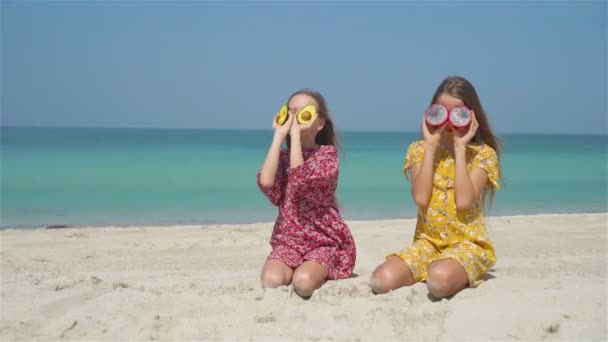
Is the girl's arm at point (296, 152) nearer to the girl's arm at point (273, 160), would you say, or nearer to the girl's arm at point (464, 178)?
the girl's arm at point (273, 160)

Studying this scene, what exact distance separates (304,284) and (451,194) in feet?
3.89

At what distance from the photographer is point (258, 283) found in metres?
4.55

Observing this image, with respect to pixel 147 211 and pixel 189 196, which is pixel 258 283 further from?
pixel 189 196

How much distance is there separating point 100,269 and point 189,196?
871 centimetres

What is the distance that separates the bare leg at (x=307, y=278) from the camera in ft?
13.6

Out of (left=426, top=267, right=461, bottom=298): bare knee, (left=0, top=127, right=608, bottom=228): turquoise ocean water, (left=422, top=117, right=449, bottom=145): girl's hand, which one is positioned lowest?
(left=0, top=127, right=608, bottom=228): turquoise ocean water

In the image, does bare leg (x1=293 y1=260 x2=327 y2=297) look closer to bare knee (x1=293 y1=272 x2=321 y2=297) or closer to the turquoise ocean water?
bare knee (x1=293 y1=272 x2=321 y2=297)

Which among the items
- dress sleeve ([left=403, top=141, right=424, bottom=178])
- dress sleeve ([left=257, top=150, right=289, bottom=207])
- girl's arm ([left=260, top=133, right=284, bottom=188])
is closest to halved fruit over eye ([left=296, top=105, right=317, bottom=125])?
girl's arm ([left=260, top=133, right=284, bottom=188])

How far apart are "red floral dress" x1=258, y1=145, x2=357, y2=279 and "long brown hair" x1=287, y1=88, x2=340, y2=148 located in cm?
16

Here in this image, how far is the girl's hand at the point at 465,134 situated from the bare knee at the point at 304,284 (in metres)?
1.28

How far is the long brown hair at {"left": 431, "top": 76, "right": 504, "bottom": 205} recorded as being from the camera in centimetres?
445

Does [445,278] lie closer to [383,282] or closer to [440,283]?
[440,283]

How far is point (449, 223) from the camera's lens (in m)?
4.45

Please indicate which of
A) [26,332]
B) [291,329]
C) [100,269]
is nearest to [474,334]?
[291,329]
